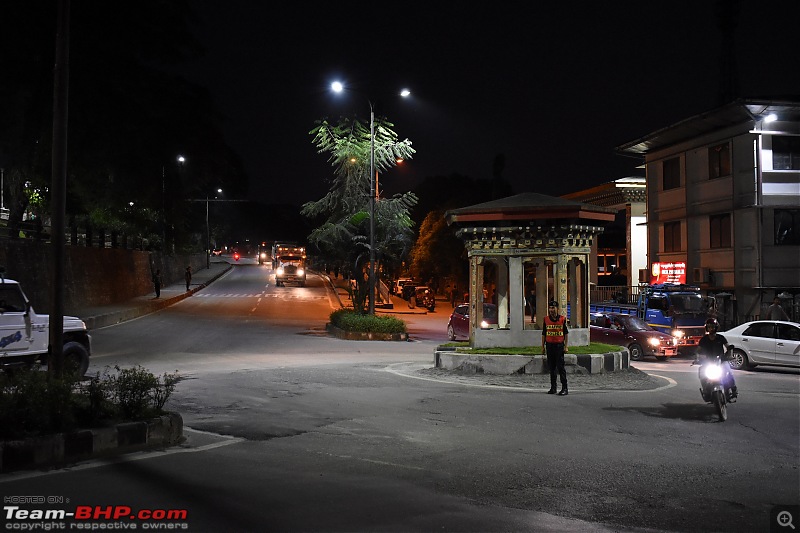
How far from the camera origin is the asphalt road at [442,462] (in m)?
6.55

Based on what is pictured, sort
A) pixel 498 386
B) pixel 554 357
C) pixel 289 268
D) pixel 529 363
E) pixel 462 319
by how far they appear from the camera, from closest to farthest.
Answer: pixel 554 357 → pixel 498 386 → pixel 529 363 → pixel 462 319 → pixel 289 268

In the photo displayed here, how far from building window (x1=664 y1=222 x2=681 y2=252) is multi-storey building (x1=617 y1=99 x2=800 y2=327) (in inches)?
67.8

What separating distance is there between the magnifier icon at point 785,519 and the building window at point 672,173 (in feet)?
114

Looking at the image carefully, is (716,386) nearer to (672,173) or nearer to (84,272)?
(672,173)

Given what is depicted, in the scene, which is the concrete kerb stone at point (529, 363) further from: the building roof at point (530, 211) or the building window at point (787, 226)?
the building window at point (787, 226)

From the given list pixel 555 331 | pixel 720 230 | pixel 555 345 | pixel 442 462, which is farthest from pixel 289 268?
pixel 442 462

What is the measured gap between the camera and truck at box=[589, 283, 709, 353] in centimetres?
2556

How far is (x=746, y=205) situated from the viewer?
3347cm

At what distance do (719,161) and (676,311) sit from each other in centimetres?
1266

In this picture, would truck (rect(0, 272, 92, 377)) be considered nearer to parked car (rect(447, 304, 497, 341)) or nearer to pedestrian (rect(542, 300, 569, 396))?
pedestrian (rect(542, 300, 569, 396))

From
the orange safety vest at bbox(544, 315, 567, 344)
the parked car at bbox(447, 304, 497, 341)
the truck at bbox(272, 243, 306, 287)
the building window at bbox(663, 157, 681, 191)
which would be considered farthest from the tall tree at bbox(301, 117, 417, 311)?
the truck at bbox(272, 243, 306, 287)

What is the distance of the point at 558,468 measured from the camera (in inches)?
328

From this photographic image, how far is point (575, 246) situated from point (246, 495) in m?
13.5

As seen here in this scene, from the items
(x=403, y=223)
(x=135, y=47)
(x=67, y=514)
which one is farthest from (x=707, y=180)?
(x=67, y=514)
